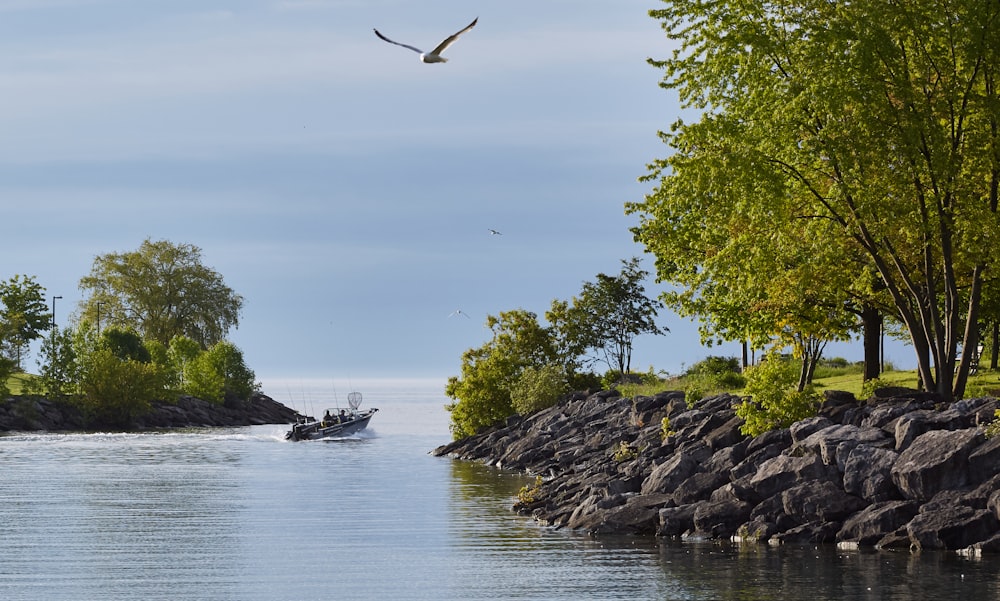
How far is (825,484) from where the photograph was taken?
29016 millimetres

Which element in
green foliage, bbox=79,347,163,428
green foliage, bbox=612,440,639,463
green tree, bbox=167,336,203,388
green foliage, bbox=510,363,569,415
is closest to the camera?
green foliage, bbox=612,440,639,463

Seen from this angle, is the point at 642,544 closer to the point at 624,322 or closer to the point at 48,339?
the point at 624,322

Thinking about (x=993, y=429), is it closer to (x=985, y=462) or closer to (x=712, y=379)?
(x=985, y=462)

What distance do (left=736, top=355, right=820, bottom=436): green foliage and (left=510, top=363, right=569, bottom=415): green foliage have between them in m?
36.3

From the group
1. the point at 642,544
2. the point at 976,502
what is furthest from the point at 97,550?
the point at 976,502

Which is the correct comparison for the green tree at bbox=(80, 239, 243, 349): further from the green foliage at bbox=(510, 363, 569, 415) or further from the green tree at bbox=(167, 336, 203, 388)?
the green foliage at bbox=(510, 363, 569, 415)

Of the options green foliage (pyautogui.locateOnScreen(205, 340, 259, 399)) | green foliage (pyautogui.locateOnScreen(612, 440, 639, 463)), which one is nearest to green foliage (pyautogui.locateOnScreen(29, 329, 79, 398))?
green foliage (pyautogui.locateOnScreen(205, 340, 259, 399))

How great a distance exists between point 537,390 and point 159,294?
86.8 meters

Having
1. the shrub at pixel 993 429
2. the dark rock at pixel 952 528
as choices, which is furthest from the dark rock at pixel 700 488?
the shrub at pixel 993 429

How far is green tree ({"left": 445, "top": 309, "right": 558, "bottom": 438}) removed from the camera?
7512cm

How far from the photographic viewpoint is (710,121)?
1503 inches

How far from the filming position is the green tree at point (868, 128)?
116 ft

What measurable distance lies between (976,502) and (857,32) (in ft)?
49.7

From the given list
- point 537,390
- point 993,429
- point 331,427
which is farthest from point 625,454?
point 331,427
